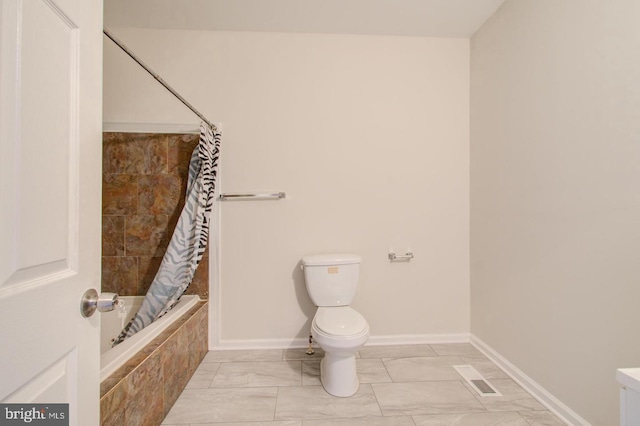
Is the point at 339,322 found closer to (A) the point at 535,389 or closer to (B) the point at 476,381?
(B) the point at 476,381

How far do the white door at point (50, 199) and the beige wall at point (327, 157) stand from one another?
1441 millimetres

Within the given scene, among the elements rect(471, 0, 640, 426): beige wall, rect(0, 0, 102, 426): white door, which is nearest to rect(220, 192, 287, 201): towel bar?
rect(0, 0, 102, 426): white door

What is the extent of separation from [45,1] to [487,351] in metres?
2.69

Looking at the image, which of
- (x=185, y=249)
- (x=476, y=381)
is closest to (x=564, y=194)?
(x=476, y=381)

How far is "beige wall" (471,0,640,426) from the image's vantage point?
119 cm

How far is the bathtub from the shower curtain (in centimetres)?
12

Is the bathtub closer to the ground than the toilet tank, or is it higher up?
closer to the ground

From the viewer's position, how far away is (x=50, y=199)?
0.59 m

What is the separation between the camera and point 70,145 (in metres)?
0.64

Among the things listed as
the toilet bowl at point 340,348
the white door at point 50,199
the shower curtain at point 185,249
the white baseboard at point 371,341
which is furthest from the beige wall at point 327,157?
the white door at point 50,199

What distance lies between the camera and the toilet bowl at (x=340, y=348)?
5.09ft

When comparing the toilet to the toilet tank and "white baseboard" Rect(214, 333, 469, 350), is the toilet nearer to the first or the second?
the toilet tank

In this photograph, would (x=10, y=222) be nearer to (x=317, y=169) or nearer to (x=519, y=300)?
(x=317, y=169)

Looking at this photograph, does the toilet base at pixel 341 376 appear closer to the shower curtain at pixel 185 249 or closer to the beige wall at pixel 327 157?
the beige wall at pixel 327 157
